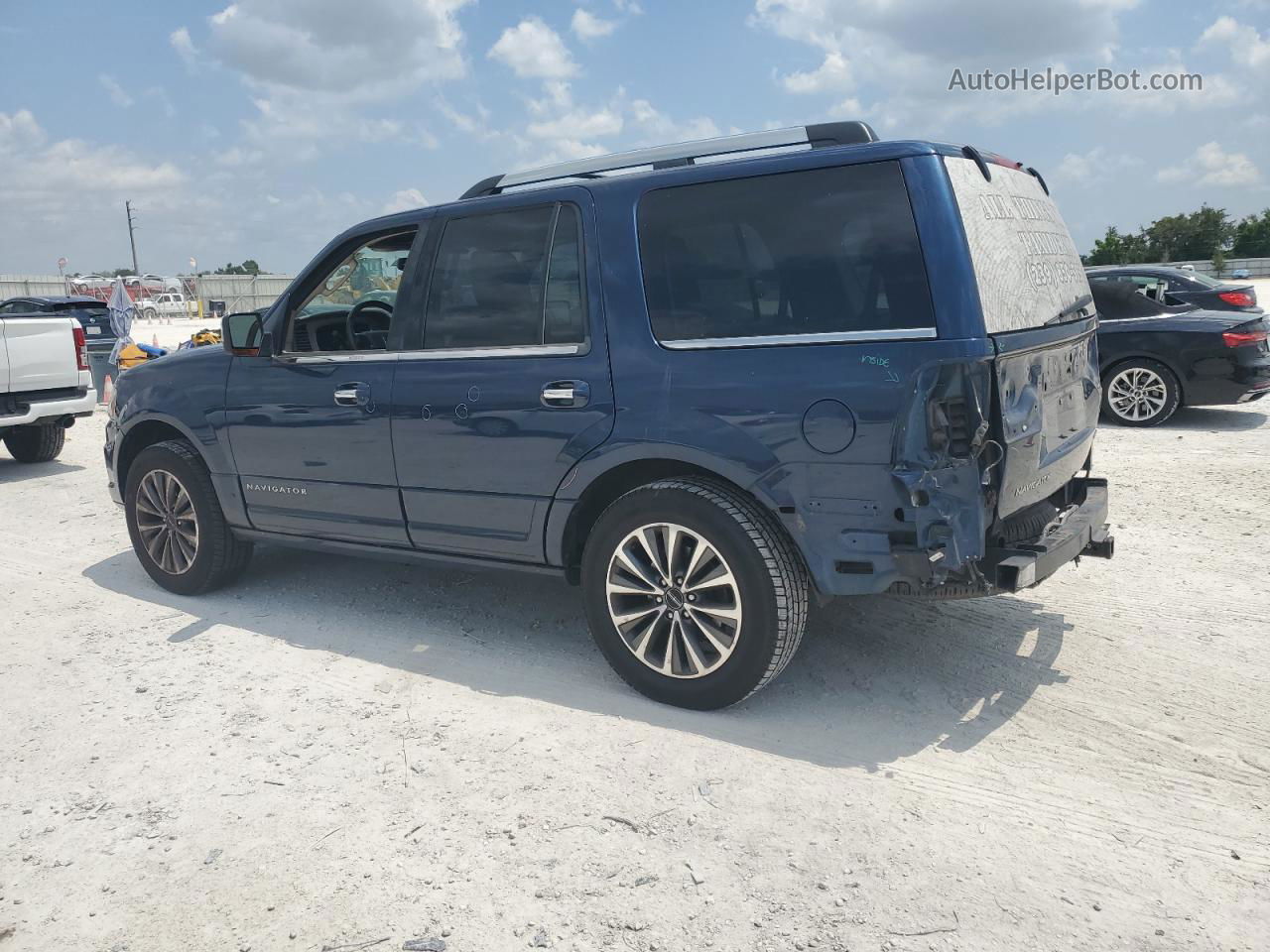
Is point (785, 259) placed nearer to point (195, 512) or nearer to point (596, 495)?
point (596, 495)

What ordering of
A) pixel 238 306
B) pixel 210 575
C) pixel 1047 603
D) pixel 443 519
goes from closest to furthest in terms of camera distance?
pixel 443 519, pixel 1047 603, pixel 210 575, pixel 238 306

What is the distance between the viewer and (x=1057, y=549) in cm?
361

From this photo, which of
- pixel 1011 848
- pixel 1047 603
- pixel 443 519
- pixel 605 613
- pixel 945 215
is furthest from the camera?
pixel 1047 603

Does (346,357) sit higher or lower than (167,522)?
higher

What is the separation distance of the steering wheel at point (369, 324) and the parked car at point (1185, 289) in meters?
8.20

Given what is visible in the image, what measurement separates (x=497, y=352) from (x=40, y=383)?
7.77m

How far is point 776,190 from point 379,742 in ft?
8.17

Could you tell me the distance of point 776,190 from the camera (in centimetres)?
353

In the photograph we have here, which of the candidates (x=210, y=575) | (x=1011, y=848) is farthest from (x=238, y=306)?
(x=1011, y=848)

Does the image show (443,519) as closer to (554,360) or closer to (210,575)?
(554,360)

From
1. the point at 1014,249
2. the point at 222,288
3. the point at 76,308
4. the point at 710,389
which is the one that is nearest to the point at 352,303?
the point at 710,389

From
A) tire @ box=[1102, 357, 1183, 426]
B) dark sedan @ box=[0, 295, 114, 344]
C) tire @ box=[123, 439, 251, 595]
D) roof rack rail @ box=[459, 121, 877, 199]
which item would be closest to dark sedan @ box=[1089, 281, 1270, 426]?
tire @ box=[1102, 357, 1183, 426]

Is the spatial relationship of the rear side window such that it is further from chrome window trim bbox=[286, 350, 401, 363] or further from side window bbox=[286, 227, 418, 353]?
side window bbox=[286, 227, 418, 353]

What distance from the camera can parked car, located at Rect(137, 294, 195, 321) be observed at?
54594 mm
